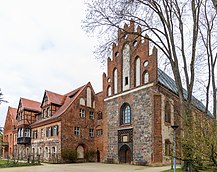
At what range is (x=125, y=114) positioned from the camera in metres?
29.6

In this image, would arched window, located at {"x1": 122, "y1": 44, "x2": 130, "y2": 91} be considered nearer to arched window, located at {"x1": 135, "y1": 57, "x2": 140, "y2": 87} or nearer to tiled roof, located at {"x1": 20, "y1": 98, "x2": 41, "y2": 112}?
arched window, located at {"x1": 135, "y1": 57, "x2": 140, "y2": 87}

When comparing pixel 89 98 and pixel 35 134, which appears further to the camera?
pixel 35 134

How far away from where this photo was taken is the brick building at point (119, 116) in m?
26.1

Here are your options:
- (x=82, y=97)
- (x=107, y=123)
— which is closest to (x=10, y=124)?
(x=82, y=97)

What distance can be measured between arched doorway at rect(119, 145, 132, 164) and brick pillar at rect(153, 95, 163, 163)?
3.74 metres

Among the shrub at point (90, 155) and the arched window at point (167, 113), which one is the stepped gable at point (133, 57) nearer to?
the arched window at point (167, 113)

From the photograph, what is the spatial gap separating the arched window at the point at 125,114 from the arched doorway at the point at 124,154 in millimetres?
2546

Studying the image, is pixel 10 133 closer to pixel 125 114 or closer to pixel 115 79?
pixel 115 79

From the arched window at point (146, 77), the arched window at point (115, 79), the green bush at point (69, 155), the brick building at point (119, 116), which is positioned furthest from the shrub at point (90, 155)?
the arched window at point (146, 77)

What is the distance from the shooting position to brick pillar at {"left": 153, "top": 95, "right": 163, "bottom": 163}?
25109 mm

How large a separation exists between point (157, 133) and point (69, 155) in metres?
11.5

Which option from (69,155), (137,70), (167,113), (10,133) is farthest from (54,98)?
(10,133)

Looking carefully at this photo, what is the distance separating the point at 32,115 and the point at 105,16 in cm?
3058

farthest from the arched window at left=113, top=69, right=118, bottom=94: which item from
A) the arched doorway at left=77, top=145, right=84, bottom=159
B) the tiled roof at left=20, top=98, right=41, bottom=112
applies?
the tiled roof at left=20, top=98, right=41, bottom=112
